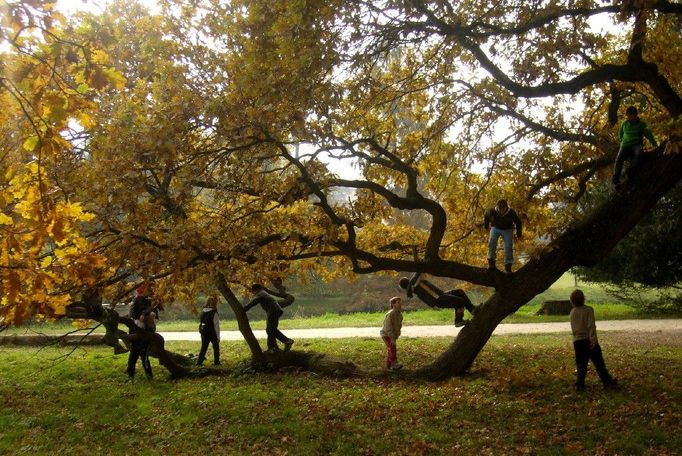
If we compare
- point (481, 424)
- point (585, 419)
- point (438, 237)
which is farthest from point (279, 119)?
point (585, 419)

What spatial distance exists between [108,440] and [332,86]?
5.99 m

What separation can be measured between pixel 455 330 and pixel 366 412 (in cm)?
1042

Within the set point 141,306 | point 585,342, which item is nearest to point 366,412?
point 585,342

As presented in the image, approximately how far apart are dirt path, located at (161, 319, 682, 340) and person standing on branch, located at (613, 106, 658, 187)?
29.3 ft

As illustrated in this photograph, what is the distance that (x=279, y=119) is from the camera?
8188 millimetres

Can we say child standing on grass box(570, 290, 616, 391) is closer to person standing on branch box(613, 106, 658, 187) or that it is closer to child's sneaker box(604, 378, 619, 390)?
child's sneaker box(604, 378, 619, 390)

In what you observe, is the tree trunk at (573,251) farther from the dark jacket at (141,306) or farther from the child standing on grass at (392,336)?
the dark jacket at (141,306)

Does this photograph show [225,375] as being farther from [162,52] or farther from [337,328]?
[337,328]

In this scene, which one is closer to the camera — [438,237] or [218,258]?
[218,258]

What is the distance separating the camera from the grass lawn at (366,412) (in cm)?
727

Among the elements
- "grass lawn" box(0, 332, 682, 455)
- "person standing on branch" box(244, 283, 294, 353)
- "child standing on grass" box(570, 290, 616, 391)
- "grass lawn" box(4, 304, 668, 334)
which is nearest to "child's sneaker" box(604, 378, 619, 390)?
"child standing on grass" box(570, 290, 616, 391)

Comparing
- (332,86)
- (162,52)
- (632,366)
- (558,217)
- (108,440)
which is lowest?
(108,440)

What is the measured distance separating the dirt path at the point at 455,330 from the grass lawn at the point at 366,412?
15.0 feet

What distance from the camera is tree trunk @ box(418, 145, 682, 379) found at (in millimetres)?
9328
